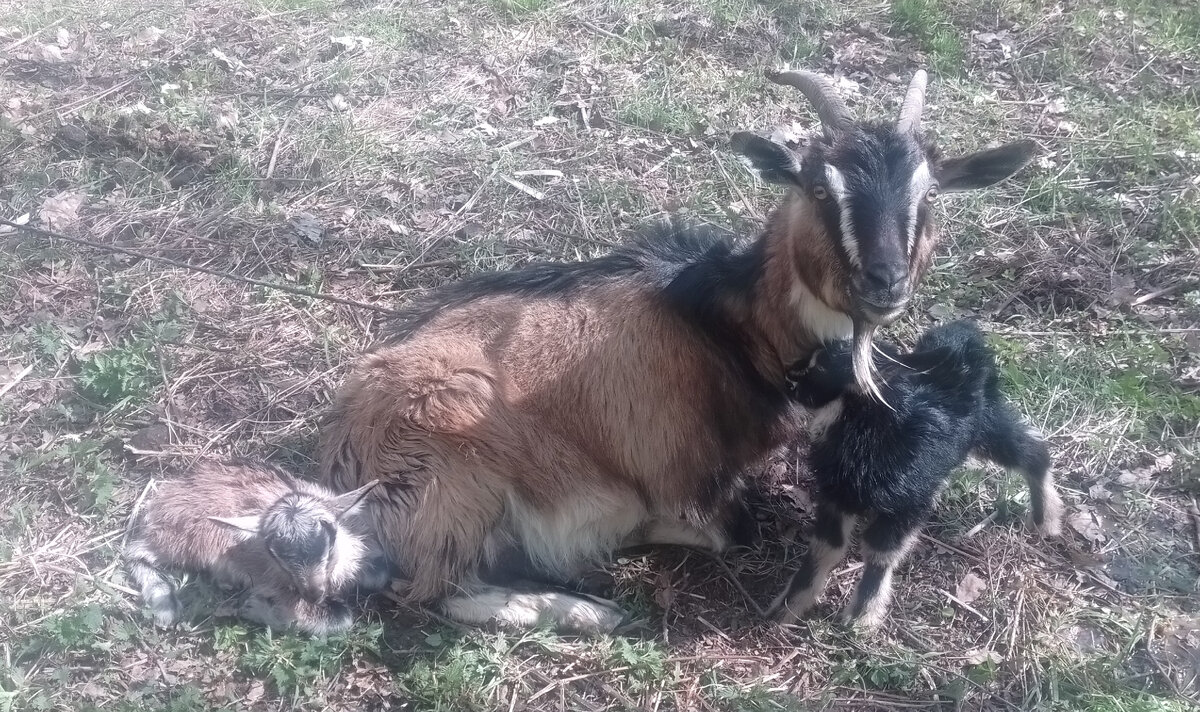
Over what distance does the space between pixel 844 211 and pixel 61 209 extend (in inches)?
173

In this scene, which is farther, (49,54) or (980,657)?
(49,54)

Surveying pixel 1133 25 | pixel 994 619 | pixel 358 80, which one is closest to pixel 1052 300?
pixel 994 619

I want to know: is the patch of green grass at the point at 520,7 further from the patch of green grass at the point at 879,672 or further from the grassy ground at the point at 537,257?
the patch of green grass at the point at 879,672

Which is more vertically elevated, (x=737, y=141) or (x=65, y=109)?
(x=737, y=141)

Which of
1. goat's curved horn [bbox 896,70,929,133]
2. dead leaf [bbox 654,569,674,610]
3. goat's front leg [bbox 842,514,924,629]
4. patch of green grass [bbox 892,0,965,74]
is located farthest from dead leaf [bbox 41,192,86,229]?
patch of green grass [bbox 892,0,965,74]

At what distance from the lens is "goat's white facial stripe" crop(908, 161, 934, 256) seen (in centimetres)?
272

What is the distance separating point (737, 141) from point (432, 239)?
7.78 feet

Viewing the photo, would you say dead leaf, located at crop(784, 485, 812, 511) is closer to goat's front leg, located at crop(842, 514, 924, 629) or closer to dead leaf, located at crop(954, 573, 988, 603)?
goat's front leg, located at crop(842, 514, 924, 629)

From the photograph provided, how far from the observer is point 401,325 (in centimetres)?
361

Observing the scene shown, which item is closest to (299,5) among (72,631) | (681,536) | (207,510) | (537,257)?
(537,257)

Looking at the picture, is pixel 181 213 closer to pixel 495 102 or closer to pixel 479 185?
pixel 479 185

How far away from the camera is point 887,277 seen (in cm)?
258

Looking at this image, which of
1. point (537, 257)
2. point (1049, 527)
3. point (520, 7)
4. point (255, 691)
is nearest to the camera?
point (255, 691)

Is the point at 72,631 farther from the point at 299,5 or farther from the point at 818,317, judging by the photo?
the point at 299,5
